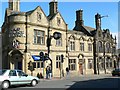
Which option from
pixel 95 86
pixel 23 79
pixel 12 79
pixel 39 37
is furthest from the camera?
pixel 39 37

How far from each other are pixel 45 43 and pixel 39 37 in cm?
134

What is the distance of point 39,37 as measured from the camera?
117ft

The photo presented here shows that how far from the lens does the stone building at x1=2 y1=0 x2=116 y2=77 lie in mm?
33062

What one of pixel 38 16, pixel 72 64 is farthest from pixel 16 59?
pixel 72 64

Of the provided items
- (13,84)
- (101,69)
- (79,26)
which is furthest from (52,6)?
(13,84)

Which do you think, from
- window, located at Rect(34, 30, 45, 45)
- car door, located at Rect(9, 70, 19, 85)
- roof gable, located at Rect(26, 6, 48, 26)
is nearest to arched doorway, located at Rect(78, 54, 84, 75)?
window, located at Rect(34, 30, 45, 45)

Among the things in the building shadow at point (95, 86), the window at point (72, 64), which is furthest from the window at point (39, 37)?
the building shadow at point (95, 86)

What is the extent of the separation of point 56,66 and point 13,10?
1051cm

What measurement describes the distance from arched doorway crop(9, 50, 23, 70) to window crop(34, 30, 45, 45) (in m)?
3.32

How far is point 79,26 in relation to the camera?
170ft

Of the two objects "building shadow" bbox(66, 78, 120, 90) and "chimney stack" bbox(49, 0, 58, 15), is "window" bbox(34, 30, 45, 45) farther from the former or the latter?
"building shadow" bbox(66, 78, 120, 90)

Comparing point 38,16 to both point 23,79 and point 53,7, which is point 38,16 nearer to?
point 53,7

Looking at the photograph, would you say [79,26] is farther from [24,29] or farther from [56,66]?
[24,29]

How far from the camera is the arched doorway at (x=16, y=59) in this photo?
3271 cm
